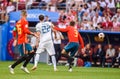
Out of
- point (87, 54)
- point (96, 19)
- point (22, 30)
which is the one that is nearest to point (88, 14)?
point (96, 19)

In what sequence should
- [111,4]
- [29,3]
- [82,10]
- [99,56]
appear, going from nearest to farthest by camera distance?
[99,56] → [82,10] → [111,4] → [29,3]

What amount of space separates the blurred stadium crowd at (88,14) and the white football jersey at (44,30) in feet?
31.2

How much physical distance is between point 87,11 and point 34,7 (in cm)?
404

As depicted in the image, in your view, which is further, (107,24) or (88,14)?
(88,14)

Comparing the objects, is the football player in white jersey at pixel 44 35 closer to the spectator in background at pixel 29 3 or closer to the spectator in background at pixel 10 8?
the spectator in background at pixel 10 8

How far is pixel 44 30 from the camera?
74.9 feet

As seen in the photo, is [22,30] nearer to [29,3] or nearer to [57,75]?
[57,75]

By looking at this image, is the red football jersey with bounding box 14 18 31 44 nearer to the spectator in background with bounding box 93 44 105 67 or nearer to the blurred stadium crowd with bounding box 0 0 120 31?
the blurred stadium crowd with bounding box 0 0 120 31

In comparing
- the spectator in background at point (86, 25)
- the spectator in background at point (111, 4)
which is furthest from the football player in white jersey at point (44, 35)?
the spectator in background at point (111, 4)

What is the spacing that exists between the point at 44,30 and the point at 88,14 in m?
12.3

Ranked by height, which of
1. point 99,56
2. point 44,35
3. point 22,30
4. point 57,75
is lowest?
point 99,56

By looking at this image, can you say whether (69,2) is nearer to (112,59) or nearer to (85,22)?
(85,22)

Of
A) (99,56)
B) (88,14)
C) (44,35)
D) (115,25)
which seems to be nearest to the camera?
(44,35)

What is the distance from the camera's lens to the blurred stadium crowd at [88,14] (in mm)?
32969
